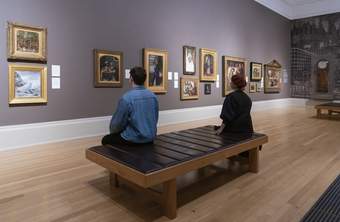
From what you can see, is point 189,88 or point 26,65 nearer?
point 26,65

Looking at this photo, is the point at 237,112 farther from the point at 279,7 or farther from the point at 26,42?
the point at 279,7

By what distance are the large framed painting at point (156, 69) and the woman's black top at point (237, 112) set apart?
4020 mm

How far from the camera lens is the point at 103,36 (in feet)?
22.6

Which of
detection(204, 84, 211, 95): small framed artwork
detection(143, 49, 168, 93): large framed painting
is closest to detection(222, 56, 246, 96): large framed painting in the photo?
detection(204, 84, 211, 95): small framed artwork

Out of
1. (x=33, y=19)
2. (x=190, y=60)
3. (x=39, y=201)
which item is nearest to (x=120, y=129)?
(x=39, y=201)

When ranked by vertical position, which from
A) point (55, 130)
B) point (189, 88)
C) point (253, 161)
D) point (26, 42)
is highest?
point (26, 42)

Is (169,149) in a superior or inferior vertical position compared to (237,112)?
inferior

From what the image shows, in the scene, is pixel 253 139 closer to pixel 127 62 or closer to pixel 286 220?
pixel 286 220

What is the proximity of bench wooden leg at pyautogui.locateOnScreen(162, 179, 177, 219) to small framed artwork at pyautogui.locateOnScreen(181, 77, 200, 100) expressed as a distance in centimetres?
641

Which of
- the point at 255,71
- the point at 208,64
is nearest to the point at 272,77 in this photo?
the point at 255,71

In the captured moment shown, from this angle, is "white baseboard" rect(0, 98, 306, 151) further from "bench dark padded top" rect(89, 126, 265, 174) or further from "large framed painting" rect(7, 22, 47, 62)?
"bench dark padded top" rect(89, 126, 265, 174)

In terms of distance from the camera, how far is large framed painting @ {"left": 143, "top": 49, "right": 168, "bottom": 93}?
312 inches

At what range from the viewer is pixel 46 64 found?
234 inches

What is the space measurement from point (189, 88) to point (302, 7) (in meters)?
10.8
